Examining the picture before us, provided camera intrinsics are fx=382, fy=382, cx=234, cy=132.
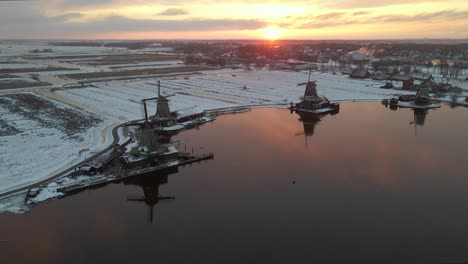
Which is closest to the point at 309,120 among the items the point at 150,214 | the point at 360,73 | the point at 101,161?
the point at 101,161

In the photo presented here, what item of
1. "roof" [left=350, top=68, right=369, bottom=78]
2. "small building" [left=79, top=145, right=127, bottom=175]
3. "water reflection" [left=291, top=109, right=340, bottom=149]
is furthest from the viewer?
"roof" [left=350, top=68, right=369, bottom=78]

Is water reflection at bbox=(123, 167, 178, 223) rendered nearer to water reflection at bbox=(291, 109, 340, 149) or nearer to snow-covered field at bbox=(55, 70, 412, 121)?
water reflection at bbox=(291, 109, 340, 149)

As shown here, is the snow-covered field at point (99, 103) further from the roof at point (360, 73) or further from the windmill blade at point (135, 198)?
the windmill blade at point (135, 198)

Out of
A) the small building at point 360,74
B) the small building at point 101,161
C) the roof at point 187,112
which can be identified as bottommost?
the small building at point 101,161

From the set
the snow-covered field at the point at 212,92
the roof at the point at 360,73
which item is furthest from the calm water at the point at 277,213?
the roof at the point at 360,73

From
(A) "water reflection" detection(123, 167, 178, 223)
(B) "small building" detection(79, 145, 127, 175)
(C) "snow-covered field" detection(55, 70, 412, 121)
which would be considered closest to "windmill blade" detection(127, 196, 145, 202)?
(A) "water reflection" detection(123, 167, 178, 223)

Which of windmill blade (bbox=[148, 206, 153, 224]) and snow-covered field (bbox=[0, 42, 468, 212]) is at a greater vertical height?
snow-covered field (bbox=[0, 42, 468, 212])

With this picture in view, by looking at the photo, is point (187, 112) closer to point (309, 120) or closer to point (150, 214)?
point (309, 120)

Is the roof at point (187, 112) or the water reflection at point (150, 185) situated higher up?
the roof at point (187, 112)

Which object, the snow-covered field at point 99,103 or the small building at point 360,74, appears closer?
the snow-covered field at point 99,103
